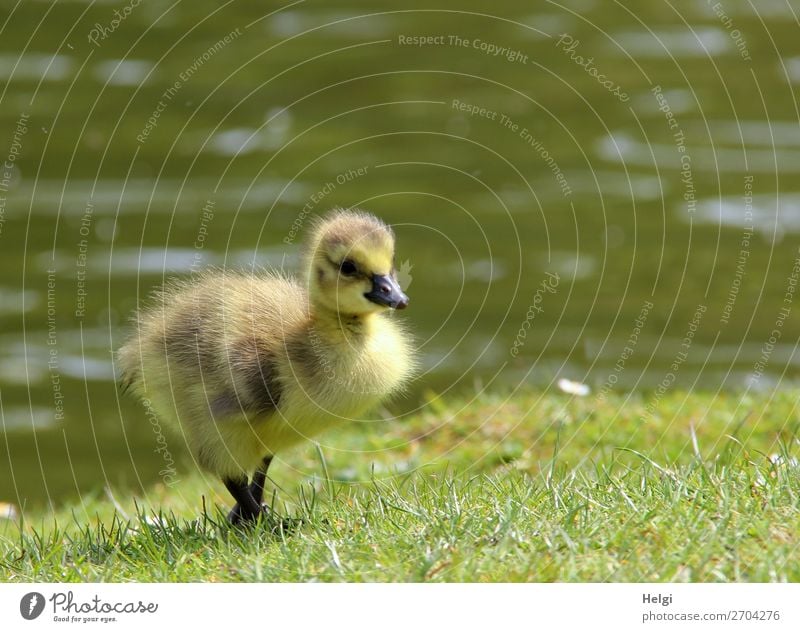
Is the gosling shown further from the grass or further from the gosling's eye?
the grass

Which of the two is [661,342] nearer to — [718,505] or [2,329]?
[2,329]

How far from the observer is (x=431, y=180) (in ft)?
45.5

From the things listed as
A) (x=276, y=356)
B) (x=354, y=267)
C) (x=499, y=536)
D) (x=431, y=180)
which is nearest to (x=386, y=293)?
(x=354, y=267)

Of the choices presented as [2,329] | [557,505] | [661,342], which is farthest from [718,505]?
[2,329]

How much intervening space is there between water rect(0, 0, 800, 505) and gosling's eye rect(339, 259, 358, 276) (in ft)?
14.7

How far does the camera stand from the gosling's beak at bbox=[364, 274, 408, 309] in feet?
17.0

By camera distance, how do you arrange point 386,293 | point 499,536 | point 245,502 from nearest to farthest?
point 499,536, point 386,293, point 245,502

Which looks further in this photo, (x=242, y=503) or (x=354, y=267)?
(x=242, y=503)

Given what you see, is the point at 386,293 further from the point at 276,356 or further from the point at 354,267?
the point at 276,356

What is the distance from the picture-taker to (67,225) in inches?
520

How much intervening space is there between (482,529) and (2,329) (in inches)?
328

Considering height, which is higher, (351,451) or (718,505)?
(718,505)

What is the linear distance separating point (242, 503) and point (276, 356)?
0.61 metres

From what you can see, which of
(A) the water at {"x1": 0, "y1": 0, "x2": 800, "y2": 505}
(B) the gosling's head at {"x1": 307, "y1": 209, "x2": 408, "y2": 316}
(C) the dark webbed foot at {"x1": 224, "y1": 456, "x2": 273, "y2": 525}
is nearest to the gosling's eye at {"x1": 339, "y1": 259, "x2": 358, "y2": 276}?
(B) the gosling's head at {"x1": 307, "y1": 209, "x2": 408, "y2": 316}
